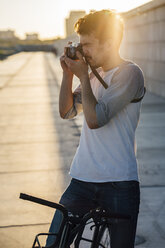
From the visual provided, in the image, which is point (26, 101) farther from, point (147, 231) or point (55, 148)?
point (147, 231)

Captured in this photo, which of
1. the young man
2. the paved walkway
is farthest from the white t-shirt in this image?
the paved walkway

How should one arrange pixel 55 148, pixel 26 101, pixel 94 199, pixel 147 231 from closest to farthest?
pixel 94 199, pixel 147 231, pixel 55 148, pixel 26 101

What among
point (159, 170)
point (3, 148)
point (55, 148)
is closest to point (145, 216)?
point (159, 170)

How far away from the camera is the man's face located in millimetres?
1986

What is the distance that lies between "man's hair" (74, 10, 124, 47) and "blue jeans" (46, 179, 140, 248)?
2.36ft

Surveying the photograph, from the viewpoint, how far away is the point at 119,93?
196 cm

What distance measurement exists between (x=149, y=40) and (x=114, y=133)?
500 inches

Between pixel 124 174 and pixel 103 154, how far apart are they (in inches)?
5.6

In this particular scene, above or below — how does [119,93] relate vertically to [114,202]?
above

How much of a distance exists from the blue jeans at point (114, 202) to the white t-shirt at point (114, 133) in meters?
0.04

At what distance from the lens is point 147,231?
3.95 m

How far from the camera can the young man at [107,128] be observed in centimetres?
197

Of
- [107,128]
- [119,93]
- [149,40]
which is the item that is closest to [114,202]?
[107,128]

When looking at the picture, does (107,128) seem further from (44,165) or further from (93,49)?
(44,165)
